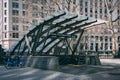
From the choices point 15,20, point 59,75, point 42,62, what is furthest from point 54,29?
point 15,20

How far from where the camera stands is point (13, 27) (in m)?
92.3

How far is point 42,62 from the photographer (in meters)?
18.6

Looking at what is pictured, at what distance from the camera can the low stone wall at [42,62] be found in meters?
17.6

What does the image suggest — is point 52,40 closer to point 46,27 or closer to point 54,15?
point 46,27

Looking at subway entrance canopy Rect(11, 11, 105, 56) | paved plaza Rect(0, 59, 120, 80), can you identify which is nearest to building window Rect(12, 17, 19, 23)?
subway entrance canopy Rect(11, 11, 105, 56)

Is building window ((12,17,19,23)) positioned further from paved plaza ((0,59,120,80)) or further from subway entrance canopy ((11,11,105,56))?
paved plaza ((0,59,120,80))

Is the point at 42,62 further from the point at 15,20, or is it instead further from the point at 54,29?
the point at 15,20

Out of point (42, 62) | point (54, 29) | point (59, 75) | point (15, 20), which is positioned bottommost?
point (59, 75)

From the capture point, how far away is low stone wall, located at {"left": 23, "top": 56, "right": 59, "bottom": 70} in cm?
1759

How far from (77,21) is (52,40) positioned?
16.9ft

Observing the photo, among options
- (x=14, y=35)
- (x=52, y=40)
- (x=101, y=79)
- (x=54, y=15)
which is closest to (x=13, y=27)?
(x=14, y=35)

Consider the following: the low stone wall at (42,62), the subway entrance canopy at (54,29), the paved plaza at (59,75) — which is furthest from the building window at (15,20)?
the paved plaza at (59,75)

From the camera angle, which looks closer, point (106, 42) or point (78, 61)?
point (78, 61)

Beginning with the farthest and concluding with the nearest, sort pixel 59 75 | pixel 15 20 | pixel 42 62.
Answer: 1. pixel 15 20
2. pixel 42 62
3. pixel 59 75
